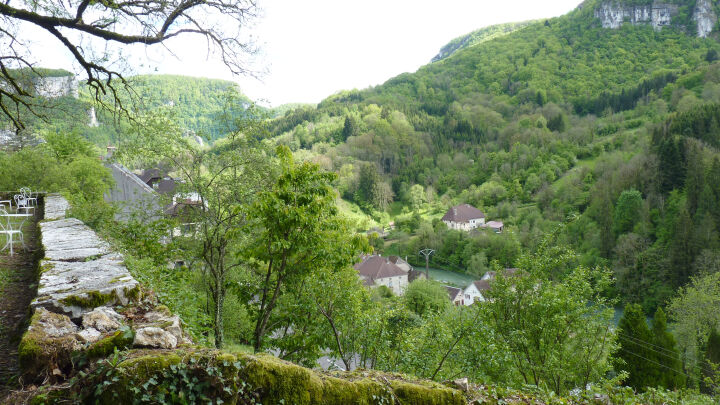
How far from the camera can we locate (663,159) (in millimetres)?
62156

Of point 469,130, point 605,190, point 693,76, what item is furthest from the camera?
point 469,130

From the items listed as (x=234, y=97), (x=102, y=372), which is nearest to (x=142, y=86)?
(x=234, y=97)

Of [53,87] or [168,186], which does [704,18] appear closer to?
[168,186]

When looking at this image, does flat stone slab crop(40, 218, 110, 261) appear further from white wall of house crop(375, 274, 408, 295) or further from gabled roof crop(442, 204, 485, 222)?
gabled roof crop(442, 204, 485, 222)

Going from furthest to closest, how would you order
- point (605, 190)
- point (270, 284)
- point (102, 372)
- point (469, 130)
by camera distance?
point (469, 130) < point (605, 190) < point (270, 284) < point (102, 372)

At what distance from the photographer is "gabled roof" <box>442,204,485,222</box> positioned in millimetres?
82831

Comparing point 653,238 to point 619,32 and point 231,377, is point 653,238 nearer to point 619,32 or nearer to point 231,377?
point 231,377

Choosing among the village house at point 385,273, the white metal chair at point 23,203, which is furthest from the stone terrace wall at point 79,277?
the village house at point 385,273

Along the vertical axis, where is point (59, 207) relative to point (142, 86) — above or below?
below

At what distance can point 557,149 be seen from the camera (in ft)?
355

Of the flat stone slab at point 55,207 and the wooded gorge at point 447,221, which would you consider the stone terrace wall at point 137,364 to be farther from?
the flat stone slab at point 55,207

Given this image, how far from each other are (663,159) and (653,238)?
48.0 feet

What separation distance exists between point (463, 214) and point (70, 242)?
8169 centimetres

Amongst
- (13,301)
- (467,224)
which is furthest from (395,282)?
(13,301)
